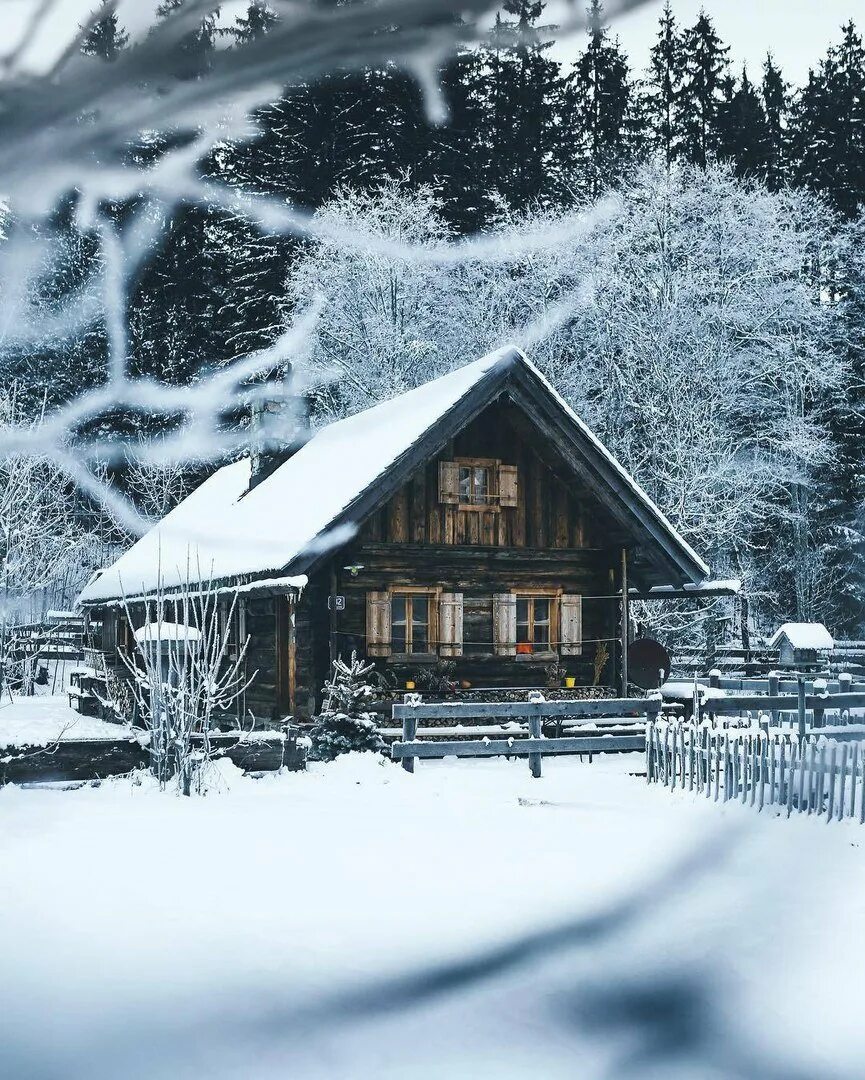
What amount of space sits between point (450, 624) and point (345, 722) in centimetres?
368

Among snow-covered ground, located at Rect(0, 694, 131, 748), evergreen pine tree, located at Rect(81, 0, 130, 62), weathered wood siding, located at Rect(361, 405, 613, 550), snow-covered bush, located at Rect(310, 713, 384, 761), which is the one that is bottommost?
snow-covered ground, located at Rect(0, 694, 131, 748)

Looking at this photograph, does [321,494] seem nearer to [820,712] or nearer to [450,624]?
[450,624]

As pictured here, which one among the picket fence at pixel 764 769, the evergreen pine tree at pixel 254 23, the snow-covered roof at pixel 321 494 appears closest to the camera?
the evergreen pine tree at pixel 254 23

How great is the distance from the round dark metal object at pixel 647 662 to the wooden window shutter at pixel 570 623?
6.89ft

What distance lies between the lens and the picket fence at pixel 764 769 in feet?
39.5

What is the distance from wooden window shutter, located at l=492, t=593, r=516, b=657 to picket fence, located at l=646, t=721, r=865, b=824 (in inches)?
209

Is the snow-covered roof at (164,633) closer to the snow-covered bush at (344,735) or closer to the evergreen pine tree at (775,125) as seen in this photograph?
the snow-covered bush at (344,735)

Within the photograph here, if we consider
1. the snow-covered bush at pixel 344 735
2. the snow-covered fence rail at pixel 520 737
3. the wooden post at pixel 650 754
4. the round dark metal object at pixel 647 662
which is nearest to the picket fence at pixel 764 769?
the wooden post at pixel 650 754

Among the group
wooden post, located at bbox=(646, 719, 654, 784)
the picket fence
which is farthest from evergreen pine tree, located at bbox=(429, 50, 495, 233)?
the picket fence

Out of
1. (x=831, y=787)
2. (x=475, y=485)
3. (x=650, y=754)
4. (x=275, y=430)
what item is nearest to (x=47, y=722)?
→ (x=275, y=430)

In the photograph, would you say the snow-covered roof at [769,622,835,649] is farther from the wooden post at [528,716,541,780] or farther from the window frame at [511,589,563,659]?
the wooden post at [528,716,541,780]

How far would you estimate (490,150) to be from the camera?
118 feet

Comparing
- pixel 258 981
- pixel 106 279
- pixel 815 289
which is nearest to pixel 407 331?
pixel 815 289

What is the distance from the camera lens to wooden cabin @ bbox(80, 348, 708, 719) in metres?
18.8
